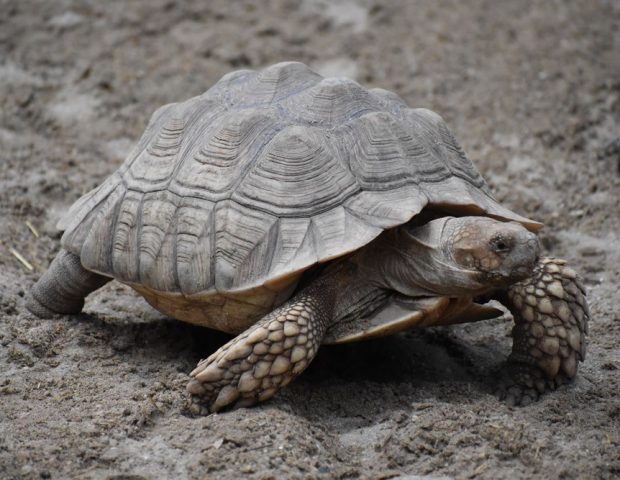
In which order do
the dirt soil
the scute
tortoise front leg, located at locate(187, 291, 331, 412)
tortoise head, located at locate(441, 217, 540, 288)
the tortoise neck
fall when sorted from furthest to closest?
the tortoise neck, the scute, tortoise front leg, located at locate(187, 291, 331, 412), tortoise head, located at locate(441, 217, 540, 288), the dirt soil

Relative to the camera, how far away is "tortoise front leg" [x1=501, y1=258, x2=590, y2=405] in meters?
3.52

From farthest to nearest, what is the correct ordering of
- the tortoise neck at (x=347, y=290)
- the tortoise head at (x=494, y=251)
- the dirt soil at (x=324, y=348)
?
the tortoise neck at (x=347, y=290) < the tortoise head at (x=494, y=251) < the dirt soil at (x=324, y=348)

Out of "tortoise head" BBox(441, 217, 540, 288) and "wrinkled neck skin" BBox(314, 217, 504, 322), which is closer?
"tortoise head" BBox(441, 217, 540, 288)

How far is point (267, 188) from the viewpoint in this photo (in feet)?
11.7

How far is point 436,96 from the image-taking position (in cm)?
704

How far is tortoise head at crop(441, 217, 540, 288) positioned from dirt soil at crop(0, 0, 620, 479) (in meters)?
0.55

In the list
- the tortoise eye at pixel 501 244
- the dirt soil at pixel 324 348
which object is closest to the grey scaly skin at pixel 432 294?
the tortoise eye at pixel 501 244

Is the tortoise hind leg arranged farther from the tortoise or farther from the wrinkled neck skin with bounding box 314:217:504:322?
the wrinkled neck skin with bounding box 314:217:504:322

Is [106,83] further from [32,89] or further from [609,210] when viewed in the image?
[609,210]

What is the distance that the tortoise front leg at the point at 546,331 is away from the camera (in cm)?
352

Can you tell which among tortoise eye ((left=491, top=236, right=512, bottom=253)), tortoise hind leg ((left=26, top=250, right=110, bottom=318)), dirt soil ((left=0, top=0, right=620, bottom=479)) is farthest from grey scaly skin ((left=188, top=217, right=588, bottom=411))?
tortoise hind leg ((left=26, top=250, right=110, bottom=318))

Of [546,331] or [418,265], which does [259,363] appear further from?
[546,331]

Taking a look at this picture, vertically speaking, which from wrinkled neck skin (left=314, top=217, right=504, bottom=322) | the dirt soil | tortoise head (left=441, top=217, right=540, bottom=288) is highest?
tortoise head (left=441, top=217, right=540, bottom=288)

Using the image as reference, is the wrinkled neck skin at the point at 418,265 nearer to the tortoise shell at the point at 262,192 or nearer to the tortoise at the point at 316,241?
the tortoise at the point at 316,241
